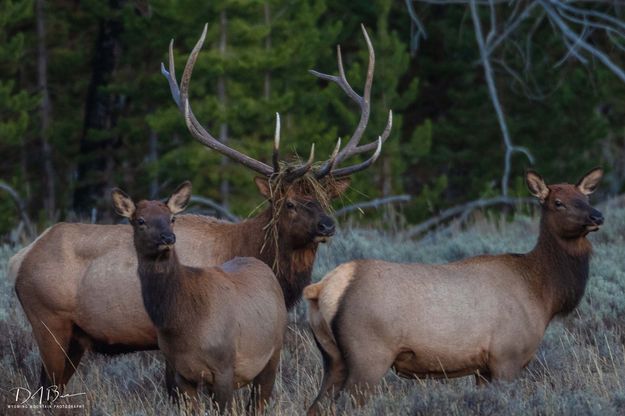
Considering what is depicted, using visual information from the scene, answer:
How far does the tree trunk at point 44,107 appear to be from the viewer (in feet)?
73.9

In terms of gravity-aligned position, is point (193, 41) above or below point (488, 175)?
above

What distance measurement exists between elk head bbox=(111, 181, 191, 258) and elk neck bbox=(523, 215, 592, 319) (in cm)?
228

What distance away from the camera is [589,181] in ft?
27.9

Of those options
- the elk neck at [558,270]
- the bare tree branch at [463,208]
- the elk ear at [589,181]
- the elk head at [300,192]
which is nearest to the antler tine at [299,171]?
the elk head at [300,192]

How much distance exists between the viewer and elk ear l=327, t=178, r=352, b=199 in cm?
893

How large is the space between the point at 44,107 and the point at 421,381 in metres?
16.1

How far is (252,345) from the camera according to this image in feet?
24.2

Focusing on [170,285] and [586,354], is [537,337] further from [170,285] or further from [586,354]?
[170,285]

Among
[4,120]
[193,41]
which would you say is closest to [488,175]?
[193,41]

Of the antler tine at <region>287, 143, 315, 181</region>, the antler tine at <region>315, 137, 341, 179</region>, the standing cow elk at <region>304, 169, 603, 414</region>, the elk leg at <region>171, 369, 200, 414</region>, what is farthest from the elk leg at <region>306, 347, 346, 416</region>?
the antler tine at <region>315, 137, 341, 179</region>

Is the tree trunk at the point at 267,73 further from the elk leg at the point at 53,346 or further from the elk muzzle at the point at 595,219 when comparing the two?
the elk muzzle at the point at 595,219

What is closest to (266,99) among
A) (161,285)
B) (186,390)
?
(161,285)

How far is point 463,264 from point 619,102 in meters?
15.9

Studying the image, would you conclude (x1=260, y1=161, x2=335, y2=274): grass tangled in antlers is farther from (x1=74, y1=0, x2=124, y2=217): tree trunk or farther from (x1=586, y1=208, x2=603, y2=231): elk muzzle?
(x1=74, y1=0, x2=124, y2=217): tree trunk
